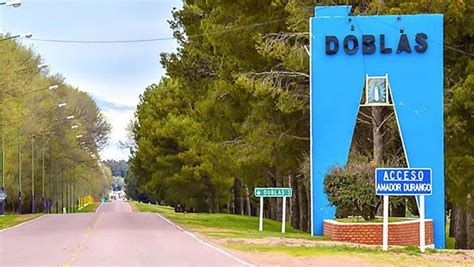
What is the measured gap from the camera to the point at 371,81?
29.1 metres

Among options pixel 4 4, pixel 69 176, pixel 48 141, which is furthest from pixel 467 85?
pixel 69 176

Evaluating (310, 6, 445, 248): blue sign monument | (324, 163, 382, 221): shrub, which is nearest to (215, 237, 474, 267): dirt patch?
(324, 163, 382, 221): shrub

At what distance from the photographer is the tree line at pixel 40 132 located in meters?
52.2

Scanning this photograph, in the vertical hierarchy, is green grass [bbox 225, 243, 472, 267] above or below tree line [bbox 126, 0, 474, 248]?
Answer: below

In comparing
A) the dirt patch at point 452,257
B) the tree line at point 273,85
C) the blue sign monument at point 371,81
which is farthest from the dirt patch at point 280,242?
the tree line at point 273,85

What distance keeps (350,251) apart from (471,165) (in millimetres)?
9690

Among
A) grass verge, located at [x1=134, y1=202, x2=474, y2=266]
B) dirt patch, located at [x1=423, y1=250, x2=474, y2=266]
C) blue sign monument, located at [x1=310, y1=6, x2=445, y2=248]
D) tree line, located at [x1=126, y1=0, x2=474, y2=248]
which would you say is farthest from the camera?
tree line, located at [x1=126, y1=0, x2=474, y2=248]

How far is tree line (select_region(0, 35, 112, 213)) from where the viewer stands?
52156 millimetres

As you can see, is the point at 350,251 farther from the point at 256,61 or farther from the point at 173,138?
the point at 173,138

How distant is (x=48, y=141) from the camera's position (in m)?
78.3

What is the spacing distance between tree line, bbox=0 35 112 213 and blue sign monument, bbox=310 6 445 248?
23.7m

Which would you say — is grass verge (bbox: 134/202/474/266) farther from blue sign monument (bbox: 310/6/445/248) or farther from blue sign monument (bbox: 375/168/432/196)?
blue sign monument (bbox: 310/6/445/248)

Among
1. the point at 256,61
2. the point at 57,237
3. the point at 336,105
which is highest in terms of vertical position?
the point at 256,61

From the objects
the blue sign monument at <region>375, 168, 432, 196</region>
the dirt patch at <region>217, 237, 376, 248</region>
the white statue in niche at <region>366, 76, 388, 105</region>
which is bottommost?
the dirt patch at <region>217, 237, 376, 248</region>
